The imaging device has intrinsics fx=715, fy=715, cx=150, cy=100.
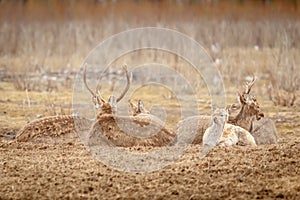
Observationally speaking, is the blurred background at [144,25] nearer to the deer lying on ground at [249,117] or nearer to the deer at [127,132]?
the deer lying on ground at [249,117]

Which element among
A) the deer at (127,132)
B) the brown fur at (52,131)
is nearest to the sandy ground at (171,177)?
the deer at (127,132)

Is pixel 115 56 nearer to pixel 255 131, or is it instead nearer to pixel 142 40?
pixel 142 40

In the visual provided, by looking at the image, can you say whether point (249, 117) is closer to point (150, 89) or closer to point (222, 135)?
point (222, 135)

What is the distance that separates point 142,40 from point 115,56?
147cm

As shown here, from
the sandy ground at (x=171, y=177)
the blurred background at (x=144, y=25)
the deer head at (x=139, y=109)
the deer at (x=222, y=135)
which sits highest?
the blurred background at (x=144, y=25)

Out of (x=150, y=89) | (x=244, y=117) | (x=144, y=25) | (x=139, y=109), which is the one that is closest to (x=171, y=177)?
(x=244, y=117)

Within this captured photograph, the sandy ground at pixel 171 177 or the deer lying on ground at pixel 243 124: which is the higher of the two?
the deer lying on ground at pixel 243 124

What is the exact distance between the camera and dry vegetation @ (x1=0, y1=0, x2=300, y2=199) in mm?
6523

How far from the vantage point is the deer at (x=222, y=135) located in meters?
8.38

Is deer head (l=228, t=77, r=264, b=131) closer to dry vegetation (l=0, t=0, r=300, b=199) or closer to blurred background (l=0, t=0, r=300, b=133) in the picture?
dry vegetation (l=0, t=0, r=300, b=199)

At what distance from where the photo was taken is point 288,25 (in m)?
19.9

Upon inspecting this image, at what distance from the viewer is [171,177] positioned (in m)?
6.70

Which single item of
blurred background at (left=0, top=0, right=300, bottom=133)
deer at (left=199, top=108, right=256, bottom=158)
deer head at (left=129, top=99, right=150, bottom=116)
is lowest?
deer at (left=199, top=108, right=256, bottom=158)

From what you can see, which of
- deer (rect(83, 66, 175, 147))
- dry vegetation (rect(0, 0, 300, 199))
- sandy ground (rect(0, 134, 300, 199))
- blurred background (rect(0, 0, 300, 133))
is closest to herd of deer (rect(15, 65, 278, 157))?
deer (rect(83, 66, 175, 147))
